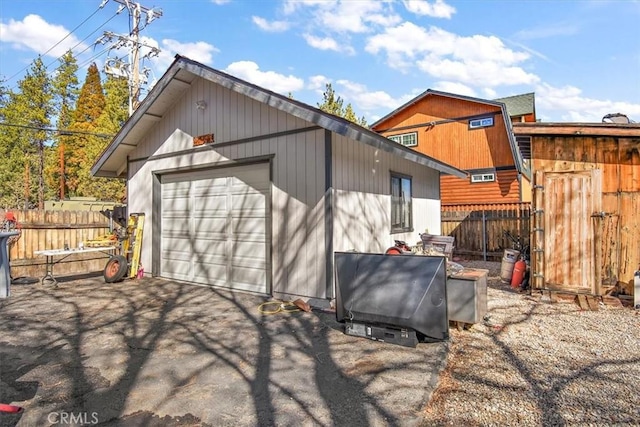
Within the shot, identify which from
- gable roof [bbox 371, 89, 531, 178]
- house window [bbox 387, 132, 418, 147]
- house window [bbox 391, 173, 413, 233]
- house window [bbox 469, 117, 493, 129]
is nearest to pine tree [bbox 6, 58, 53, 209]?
gable roof [bbox 371, 89, 531, 178]

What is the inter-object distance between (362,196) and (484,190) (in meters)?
11.4

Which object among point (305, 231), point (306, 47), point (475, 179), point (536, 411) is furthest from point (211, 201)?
point (475, 179)

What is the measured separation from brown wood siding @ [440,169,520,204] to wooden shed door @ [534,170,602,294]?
986 cm

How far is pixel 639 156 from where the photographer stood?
5863 mm

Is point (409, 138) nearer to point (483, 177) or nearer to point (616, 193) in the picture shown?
point (483, 177)

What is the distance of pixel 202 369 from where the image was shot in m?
3.35

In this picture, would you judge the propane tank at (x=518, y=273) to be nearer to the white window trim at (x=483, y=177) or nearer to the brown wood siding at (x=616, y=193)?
the brown wood siding at (x=616, y=193)

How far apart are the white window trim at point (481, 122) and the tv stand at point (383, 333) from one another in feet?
46.4

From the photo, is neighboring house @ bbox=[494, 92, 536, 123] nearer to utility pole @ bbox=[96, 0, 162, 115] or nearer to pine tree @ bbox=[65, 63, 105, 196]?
utility pole @ bbox=[96, 0, 162, 115]

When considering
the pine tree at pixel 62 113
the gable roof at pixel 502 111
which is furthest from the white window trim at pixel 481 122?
the pine tree at pixel 62 113

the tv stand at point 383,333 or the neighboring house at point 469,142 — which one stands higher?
the neighboring house at point 469,142

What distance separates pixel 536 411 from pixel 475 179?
1478 cm

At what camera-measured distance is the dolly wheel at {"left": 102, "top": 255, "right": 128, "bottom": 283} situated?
24.8ft

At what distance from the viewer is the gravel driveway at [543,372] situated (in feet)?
8.29
